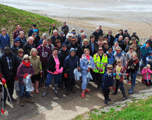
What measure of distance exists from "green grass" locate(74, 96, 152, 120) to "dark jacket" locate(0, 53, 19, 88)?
2.90 m

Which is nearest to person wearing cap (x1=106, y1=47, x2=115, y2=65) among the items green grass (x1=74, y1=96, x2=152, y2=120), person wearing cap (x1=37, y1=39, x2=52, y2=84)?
green grass (x1=74, y1=96, x2=152, y2=120)

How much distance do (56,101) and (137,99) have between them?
332cm

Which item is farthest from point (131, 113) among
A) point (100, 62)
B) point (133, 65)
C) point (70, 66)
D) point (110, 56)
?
point (110, 56)

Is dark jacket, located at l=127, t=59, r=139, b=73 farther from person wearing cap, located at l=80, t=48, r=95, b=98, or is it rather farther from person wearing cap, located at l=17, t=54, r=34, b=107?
person wearing cap, located at l=17, t=54, r=34, b=107

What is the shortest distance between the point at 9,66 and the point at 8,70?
0.51 feet

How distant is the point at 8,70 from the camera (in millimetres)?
6371

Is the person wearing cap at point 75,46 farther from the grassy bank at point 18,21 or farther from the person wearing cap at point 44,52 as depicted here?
the grassy bank at point 18,21

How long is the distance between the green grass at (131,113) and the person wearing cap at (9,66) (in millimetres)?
2892

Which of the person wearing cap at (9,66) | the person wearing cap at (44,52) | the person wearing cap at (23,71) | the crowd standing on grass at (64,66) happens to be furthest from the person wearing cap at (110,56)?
the person wearing cap at (9,66)

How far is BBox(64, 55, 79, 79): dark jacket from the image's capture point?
741 centimetres

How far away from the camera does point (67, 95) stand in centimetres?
757

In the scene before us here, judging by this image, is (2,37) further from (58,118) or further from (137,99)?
(137,99)

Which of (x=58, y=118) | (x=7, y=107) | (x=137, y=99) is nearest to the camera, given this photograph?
(x=58, y=118)

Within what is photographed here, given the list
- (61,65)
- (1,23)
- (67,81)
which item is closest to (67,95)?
(67,81)
